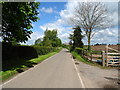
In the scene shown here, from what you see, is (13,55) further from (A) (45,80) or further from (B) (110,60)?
(B) (110,60)

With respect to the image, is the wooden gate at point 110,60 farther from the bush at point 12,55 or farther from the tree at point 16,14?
the bush at point 12,55

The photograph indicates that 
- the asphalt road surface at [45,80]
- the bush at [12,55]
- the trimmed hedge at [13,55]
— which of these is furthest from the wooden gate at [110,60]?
the bush at [12,55]

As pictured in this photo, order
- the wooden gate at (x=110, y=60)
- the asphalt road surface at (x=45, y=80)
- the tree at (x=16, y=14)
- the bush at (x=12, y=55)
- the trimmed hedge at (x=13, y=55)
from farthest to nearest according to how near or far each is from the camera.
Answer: the wooden gate at (x=110, y=60)
the bush at (x=12, y=55)
the trimmed hedge at (x=13, y=55)
the tree at (x=16, y=14)
the asphalt road surface at (x=45, y=80)

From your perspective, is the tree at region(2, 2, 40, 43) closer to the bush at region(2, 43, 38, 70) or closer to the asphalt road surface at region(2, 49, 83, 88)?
the bush at region(2, 43, 38, 70)

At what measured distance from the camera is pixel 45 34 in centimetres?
7531

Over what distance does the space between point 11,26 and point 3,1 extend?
118 inches

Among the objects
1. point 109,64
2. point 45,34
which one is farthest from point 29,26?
point 45,34

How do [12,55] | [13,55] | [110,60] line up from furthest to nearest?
[13,55] < [12,55] < [110,60]

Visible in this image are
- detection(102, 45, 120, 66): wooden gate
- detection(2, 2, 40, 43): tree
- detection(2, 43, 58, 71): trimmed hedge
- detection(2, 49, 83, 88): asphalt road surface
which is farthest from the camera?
detection(102, 45, 120, 66): wooden gate

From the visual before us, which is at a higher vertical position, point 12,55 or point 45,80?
point 12,55

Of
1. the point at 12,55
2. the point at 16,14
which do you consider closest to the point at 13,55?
the point at 12,55

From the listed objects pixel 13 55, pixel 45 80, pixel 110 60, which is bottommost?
pixel 45 80

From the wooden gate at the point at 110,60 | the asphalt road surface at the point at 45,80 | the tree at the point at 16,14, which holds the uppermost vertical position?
the tree at the point at 16,14

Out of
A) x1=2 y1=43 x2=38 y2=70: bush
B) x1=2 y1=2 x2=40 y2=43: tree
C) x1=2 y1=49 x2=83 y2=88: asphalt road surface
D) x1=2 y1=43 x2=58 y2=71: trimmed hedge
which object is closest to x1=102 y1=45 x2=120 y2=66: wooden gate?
x1=2 y1=49 x2=83 y2=88: asphalt road surface
